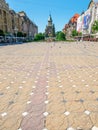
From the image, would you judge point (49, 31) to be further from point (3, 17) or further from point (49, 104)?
point (49, 104)

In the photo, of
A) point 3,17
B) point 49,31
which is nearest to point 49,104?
point 3,17

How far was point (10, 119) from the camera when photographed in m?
4.31

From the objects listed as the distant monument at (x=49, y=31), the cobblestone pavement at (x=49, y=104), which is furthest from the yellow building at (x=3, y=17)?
the cobblestone pavement at (x=49, y=104)

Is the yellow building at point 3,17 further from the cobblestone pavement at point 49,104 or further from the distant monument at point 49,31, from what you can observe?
the cobblestone pavement at point 49,104

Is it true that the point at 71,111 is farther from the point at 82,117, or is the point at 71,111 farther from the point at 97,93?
the point at 97,93

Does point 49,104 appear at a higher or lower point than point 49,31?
lower

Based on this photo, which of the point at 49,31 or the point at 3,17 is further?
the point at 49,31

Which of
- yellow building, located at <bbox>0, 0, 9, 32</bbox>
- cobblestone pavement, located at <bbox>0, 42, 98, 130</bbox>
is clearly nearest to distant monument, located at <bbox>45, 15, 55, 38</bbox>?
yellow building, located at <bbox>0, 0, 9, 32</bbox>

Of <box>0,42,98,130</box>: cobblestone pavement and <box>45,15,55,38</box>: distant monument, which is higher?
<box>45,15,55,38</box>: distant monument

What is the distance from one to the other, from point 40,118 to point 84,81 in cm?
388

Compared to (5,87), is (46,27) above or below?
above

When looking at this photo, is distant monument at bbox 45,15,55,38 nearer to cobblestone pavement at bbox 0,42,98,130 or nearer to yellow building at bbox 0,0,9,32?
yellow building at bbox 0,0,9,32

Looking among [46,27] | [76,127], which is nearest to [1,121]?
→ [76,127]

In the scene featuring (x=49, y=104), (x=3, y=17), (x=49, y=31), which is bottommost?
(x=49, y=104)
